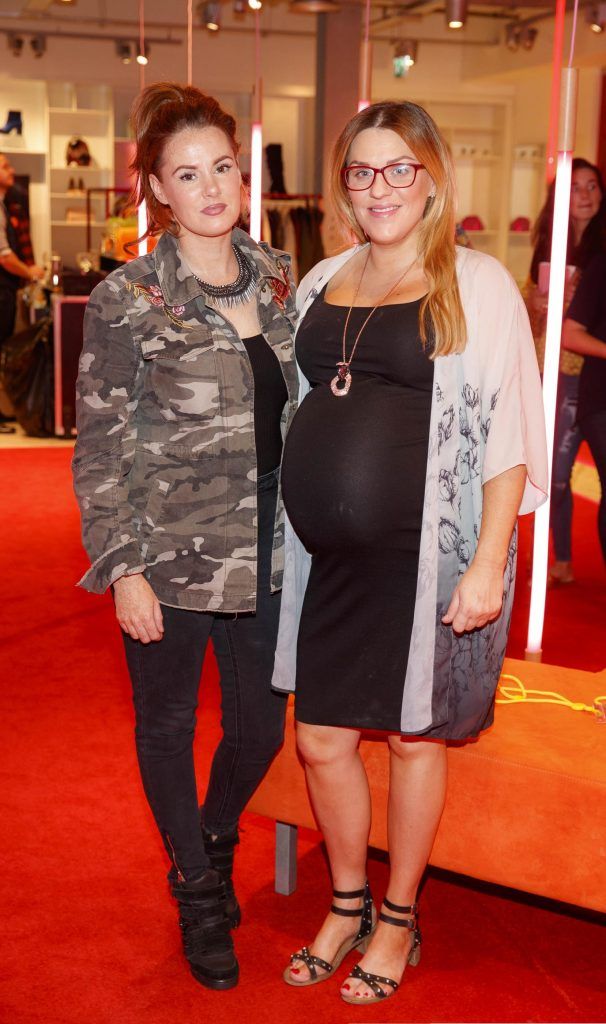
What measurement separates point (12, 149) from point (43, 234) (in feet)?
2.82

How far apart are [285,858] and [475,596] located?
0.90 metres

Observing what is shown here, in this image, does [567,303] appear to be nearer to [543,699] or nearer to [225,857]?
[543,699]

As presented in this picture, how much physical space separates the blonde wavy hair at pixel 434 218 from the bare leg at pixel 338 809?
747mm

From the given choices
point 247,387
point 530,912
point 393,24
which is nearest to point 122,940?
point 530,912

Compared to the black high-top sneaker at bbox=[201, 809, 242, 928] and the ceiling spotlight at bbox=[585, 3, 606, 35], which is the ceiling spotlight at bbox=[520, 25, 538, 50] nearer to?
the ceiling spotlight at bbox=[585, 3, 606, 35]

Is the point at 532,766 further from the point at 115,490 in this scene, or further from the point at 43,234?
the point at 43,234

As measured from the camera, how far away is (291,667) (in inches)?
86.3

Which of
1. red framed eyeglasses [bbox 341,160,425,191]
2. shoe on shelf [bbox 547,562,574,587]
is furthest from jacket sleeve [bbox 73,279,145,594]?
shoe on shelf [bbox 547,562,574,587]

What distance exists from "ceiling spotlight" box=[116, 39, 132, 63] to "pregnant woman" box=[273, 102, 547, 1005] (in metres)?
9.91

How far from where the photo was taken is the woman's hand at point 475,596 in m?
2.00

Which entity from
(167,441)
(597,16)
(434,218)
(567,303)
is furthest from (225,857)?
(597,16)

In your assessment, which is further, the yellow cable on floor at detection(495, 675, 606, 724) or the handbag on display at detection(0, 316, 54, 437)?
the handbag on display at detection(0, 316, 54, 437)

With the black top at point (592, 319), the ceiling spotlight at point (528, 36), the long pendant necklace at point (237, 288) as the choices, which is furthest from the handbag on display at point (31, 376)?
the long pendant necklace at point (237, 288)

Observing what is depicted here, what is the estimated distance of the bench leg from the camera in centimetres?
256
